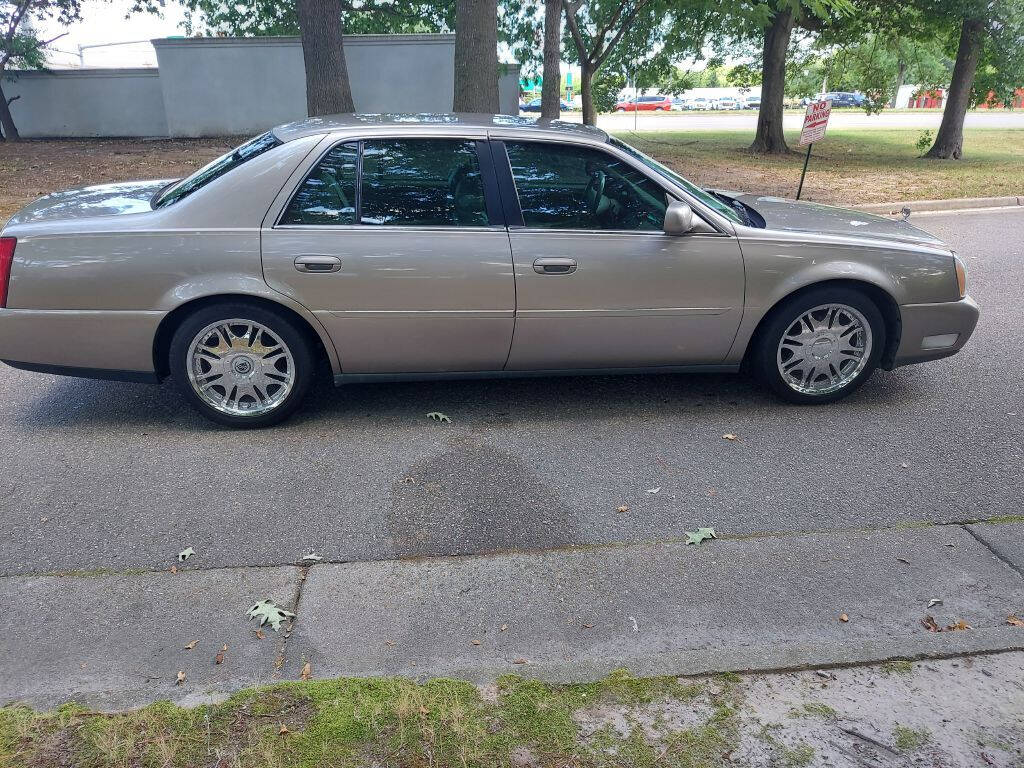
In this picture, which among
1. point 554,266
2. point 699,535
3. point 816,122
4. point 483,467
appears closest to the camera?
point 699,535

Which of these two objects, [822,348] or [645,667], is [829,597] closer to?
[645,667]

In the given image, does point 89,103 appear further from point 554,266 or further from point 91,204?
point 554,266

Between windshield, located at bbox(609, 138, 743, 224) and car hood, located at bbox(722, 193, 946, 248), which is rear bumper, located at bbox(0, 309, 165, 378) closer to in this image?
windshield, located at bbox(609, 138, 743, 224)

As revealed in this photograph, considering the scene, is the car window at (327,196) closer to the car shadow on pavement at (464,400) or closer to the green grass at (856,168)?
the car shadow on pavement at (464,400)

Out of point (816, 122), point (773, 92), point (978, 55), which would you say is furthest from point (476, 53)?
point (978, 55)

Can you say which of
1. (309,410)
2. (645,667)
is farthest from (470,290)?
(645,667)

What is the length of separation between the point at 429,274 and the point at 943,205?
11.4 m

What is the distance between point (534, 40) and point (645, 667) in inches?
917

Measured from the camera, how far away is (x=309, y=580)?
328cm

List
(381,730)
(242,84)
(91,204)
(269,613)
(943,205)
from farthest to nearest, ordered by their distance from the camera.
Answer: (242,84) < (943,205) < (91,204) < (269,613) < (381,730)

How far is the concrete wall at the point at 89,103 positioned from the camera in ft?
69.4

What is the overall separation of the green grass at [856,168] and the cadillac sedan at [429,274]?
30.3 ft

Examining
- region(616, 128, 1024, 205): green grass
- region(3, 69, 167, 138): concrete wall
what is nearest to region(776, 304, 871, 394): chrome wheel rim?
region(616, 128, 1024, 205): green grass

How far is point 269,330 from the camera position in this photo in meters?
4.42
